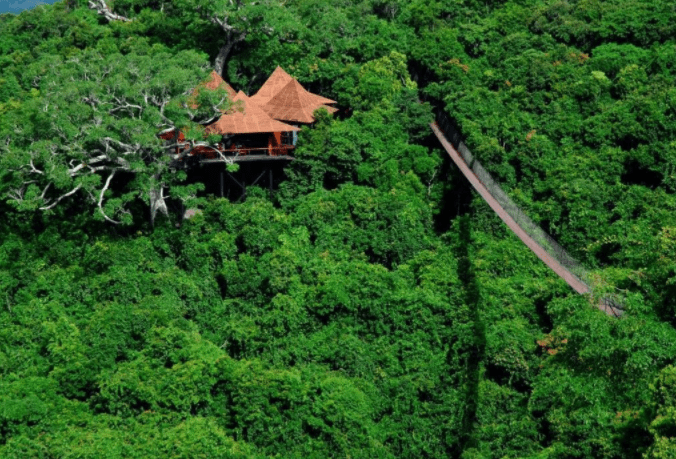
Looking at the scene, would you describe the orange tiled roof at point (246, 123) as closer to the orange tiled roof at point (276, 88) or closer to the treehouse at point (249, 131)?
the treehouse at point (249, 131)

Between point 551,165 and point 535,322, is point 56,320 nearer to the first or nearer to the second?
point 535,322

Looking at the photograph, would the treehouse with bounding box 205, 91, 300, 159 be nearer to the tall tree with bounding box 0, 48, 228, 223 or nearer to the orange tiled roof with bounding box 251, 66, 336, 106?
the tall tree with bounding box 0, 48, 228, 223

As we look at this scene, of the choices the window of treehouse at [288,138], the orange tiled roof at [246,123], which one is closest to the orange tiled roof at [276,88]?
the window of treehouse at [288,138]

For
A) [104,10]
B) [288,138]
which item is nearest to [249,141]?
[288,138]

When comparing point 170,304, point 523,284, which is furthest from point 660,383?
point 170,304

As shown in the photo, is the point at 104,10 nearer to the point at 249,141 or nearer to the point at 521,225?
the point at 249,141
